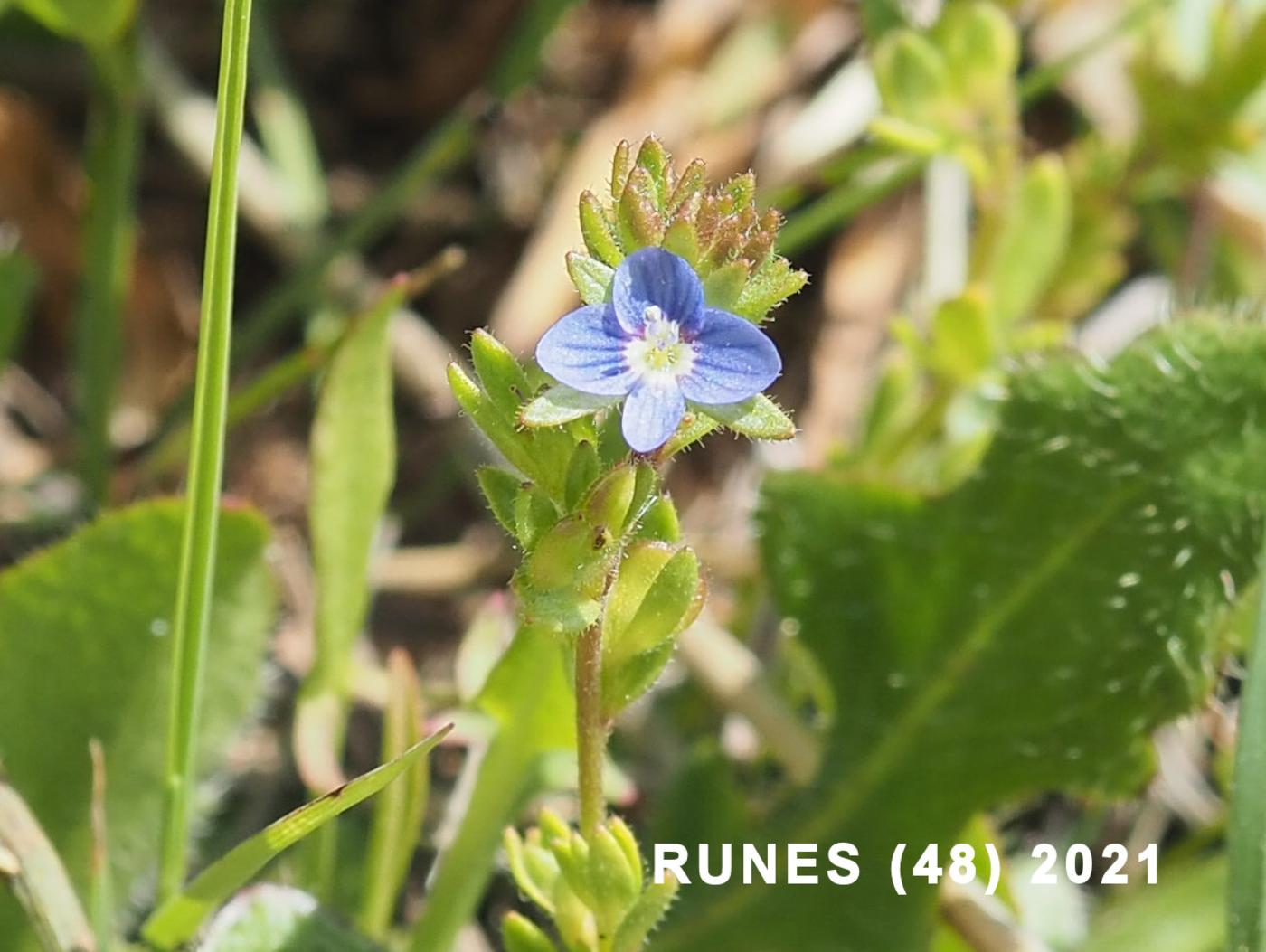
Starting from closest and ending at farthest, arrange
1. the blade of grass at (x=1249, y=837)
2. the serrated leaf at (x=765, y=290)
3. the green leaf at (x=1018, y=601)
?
the serrated leaf at (x=765, y=290)
the blade of grass at (x=1249, y=837)
the green leaf at (x=1018, y=601)

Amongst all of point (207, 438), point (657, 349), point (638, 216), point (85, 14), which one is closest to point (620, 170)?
point (638, 216)

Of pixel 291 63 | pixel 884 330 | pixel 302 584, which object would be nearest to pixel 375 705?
pixel 302 584

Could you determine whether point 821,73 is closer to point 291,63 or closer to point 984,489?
point 291,63

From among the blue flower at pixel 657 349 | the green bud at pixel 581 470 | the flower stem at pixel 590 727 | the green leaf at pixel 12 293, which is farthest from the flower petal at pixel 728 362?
the green leaf at pixel 12 293

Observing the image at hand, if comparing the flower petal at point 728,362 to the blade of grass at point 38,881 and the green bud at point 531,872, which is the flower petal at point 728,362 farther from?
the blade of grass at point 38,881

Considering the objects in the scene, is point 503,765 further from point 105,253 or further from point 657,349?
point 105,253

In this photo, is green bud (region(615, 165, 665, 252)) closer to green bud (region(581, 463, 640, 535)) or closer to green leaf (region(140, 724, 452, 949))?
green bud (region(581, 463, 640, 535))
